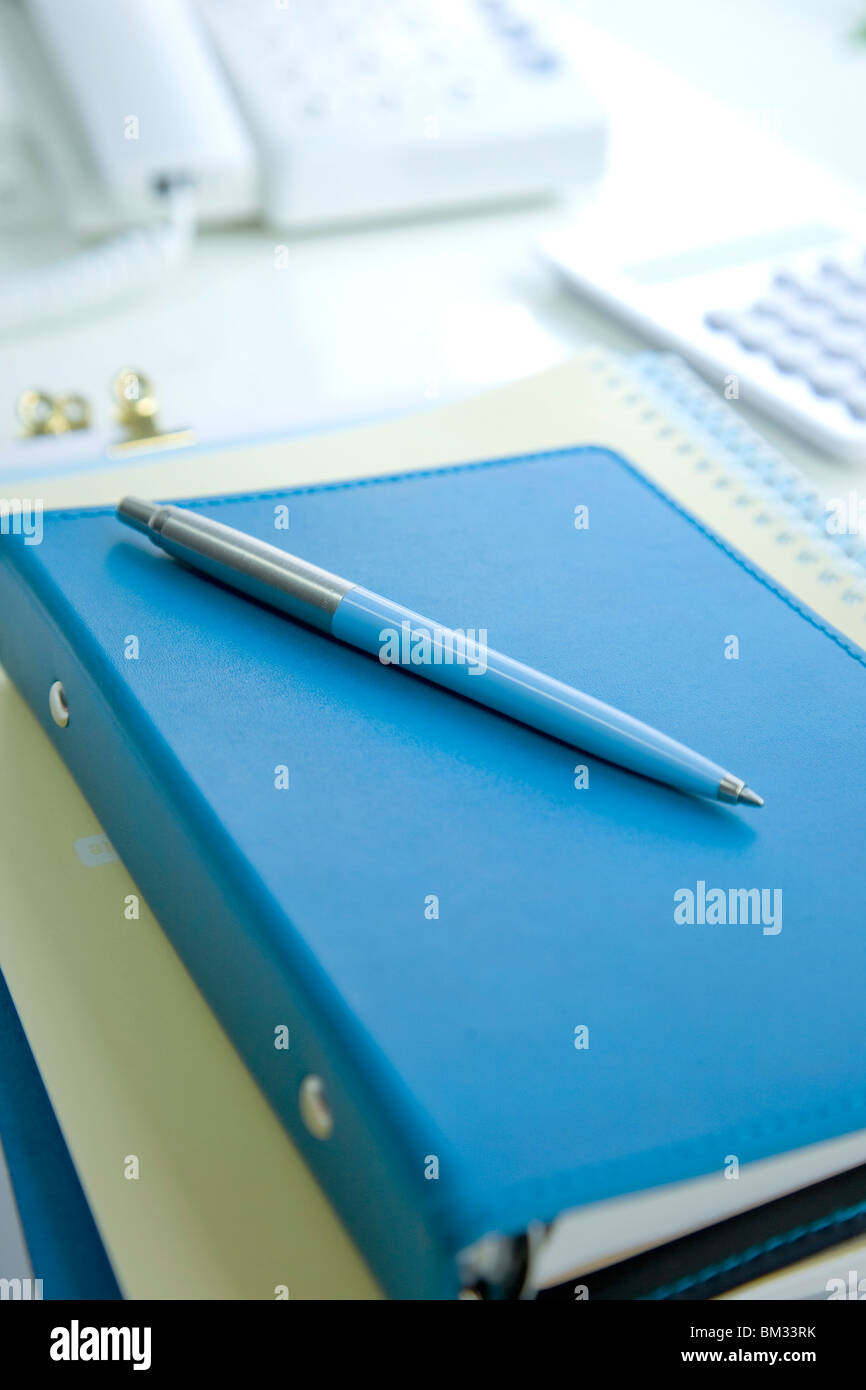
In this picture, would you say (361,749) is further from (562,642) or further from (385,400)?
(385,400)

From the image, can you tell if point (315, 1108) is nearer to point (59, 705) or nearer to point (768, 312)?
point (59, 705)

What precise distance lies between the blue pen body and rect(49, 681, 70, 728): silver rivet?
0.10 metres

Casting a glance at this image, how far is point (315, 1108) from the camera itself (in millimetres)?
312

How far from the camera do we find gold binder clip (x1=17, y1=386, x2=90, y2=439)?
2.00ft

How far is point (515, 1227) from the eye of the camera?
260 millimetres

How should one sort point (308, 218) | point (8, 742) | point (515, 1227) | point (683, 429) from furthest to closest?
point (308, 218)
point (683, 429)
point (8, 742)
point (515, 1227)

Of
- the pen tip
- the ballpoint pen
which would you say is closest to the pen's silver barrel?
the ballpoint pen

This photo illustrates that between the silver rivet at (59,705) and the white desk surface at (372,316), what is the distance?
15 centimetres

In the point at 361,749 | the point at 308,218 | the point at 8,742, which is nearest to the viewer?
the point at 361,749

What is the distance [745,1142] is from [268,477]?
1.17ft

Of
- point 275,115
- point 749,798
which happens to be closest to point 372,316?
point 275,115

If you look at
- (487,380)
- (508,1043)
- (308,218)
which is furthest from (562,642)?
(308,218)

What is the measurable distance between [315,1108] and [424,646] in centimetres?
14

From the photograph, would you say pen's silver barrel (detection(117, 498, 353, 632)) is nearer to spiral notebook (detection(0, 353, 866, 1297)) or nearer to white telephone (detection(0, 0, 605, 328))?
spiral notebook (detection(0, 353, 866, 1297))
